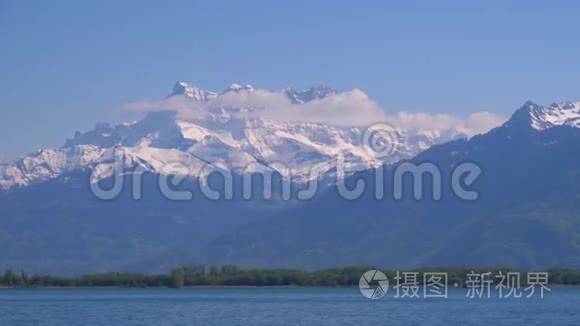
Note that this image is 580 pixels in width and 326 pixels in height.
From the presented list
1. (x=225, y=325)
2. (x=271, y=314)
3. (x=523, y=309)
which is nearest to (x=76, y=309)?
(x=271, y=314)

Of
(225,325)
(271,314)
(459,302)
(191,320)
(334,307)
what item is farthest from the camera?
(459,302)

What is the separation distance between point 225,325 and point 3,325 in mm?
22709

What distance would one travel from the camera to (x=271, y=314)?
157 meters

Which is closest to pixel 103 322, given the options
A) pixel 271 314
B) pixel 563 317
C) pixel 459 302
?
pixel 271 314

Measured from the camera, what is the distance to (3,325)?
14025cm

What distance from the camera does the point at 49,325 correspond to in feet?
458

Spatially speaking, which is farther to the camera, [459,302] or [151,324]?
[459,302]

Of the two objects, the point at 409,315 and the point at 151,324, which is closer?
the point at 151,324

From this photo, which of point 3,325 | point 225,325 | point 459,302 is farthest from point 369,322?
point 459,302

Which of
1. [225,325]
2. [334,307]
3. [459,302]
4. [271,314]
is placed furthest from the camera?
[459,302]

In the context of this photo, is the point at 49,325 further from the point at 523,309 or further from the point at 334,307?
the point at 523,309

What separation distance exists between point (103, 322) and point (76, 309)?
1309 inches

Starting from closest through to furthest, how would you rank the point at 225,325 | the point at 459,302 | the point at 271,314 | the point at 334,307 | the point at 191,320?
the point at 225,325 < the point at 191,320 < the point at 271,314 < the point at 334,307 < the point at 459,302

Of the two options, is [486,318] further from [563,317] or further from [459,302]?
[459,302]
